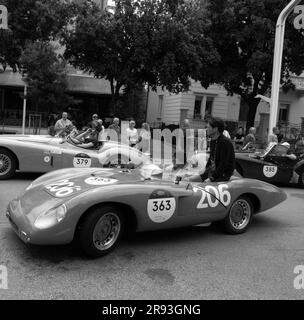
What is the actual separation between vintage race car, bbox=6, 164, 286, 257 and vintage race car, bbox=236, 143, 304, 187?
12.9 feet

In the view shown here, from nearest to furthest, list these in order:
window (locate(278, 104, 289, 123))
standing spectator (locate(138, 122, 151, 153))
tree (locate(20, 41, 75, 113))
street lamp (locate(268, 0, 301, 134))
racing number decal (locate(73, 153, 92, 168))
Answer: racing number decal (locate(73, 153, 92, 168))
standing spectator (locate(138, 122, 151, 153))
street lamp (locate(268, 0, 301, 134))
tree (locate(20, 41, 75, 113))
window (locate(278, 104, 289, 123))

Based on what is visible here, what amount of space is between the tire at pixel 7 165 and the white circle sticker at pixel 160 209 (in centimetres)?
485

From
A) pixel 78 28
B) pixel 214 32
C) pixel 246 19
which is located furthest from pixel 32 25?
pixel 246 19

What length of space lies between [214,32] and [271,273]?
20.1m

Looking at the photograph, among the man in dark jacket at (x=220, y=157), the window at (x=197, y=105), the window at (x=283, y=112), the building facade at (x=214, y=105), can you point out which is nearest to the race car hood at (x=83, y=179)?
the man in dark jacket at (x=220, y=157)

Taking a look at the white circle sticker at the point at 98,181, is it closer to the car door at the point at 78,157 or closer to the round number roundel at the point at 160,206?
the round number roundel at the point at 160,206

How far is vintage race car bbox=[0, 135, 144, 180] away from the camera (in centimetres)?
862

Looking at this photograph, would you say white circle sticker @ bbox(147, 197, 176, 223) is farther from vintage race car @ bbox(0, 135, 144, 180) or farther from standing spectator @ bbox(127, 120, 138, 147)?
standing spectator @ bbox(127, 120, 138, 147)

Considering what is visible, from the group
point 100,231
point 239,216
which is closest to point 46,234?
point 100,231

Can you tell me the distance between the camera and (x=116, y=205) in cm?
461

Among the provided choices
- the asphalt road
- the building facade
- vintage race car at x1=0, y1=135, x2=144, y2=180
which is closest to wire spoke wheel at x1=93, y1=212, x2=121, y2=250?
the asphalt road

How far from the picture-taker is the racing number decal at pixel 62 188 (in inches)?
180

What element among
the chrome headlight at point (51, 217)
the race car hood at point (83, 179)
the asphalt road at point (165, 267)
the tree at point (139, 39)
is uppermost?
the tree at point (139, 39)
